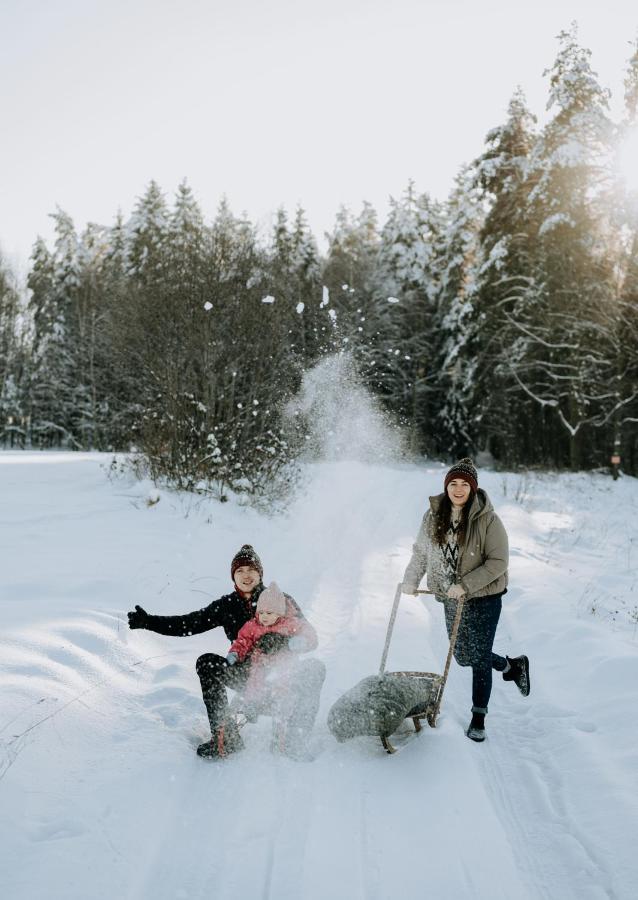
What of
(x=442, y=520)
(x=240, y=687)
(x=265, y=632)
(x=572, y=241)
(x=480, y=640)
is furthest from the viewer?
(x=572, y=241)

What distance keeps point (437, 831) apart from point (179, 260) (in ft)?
33.7

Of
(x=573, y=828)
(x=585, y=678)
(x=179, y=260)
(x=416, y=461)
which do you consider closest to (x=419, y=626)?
(x=585, y=678)

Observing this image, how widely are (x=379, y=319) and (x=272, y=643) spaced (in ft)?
94.9

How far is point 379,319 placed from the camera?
3162 cm

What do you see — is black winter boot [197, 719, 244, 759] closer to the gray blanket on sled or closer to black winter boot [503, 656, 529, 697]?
the gray blanket on sled

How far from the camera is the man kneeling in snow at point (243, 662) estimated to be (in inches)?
148

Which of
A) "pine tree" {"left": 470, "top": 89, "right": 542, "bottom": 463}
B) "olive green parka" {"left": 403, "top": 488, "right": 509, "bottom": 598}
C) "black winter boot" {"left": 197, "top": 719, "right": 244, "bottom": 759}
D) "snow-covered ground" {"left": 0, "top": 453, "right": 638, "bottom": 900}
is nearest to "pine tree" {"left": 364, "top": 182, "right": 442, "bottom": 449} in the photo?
"pine tree" {"left": 470, "top": 89, "right": 542, "bottom": 463}

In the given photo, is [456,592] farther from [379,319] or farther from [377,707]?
[379,319]

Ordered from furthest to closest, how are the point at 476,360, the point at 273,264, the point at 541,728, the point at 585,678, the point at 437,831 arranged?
the point at 476,360
the point at 273,264
the point at 585,678
the point at 541,728
the point at 437,831

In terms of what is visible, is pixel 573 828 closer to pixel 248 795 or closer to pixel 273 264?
pixel 248 795

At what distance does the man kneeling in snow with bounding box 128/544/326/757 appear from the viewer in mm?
3764

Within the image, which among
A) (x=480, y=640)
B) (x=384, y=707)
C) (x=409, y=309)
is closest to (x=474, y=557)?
(x=480, y=640)

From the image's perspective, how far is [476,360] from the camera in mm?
25953

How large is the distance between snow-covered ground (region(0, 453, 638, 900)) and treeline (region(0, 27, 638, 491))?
170 inches
